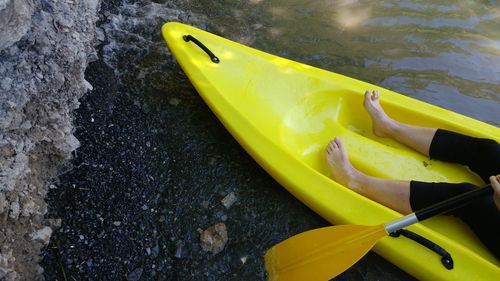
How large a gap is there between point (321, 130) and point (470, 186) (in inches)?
33.7

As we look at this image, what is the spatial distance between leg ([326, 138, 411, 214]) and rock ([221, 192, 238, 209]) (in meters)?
0.56

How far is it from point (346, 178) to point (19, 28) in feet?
5.91

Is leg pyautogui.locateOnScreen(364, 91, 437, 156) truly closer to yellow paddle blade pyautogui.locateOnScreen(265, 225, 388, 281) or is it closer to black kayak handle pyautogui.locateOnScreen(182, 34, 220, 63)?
yellow paddle blade pyautogui.locateOnScreen(265, 225, 388, 281)

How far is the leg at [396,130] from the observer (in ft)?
7.39

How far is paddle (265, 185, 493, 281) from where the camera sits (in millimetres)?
1781

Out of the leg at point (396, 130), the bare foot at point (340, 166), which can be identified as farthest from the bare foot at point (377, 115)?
the bare foot at point (340, 166)

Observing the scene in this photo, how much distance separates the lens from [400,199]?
2014 millimetres

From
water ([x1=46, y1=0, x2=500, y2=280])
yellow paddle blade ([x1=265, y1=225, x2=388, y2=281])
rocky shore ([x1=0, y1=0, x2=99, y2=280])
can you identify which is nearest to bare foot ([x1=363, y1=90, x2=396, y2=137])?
water ([x1=46, y1=0, x2=500, y2=280])

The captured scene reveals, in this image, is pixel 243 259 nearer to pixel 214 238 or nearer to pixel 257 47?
pixel 214 238

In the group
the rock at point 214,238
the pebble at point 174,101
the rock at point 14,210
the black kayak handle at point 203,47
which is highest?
the black kayak handle at point 203,47

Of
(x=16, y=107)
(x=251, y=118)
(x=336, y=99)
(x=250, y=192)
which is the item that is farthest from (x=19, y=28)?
(x=336, y=99)

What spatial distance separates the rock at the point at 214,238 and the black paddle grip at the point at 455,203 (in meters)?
0.94

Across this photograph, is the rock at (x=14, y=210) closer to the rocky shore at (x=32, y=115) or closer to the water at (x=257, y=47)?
the rocky shore at (x=32, y=115)

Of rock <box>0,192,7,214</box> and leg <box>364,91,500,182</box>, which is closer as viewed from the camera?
rock <box>0,192,7,214</box>
